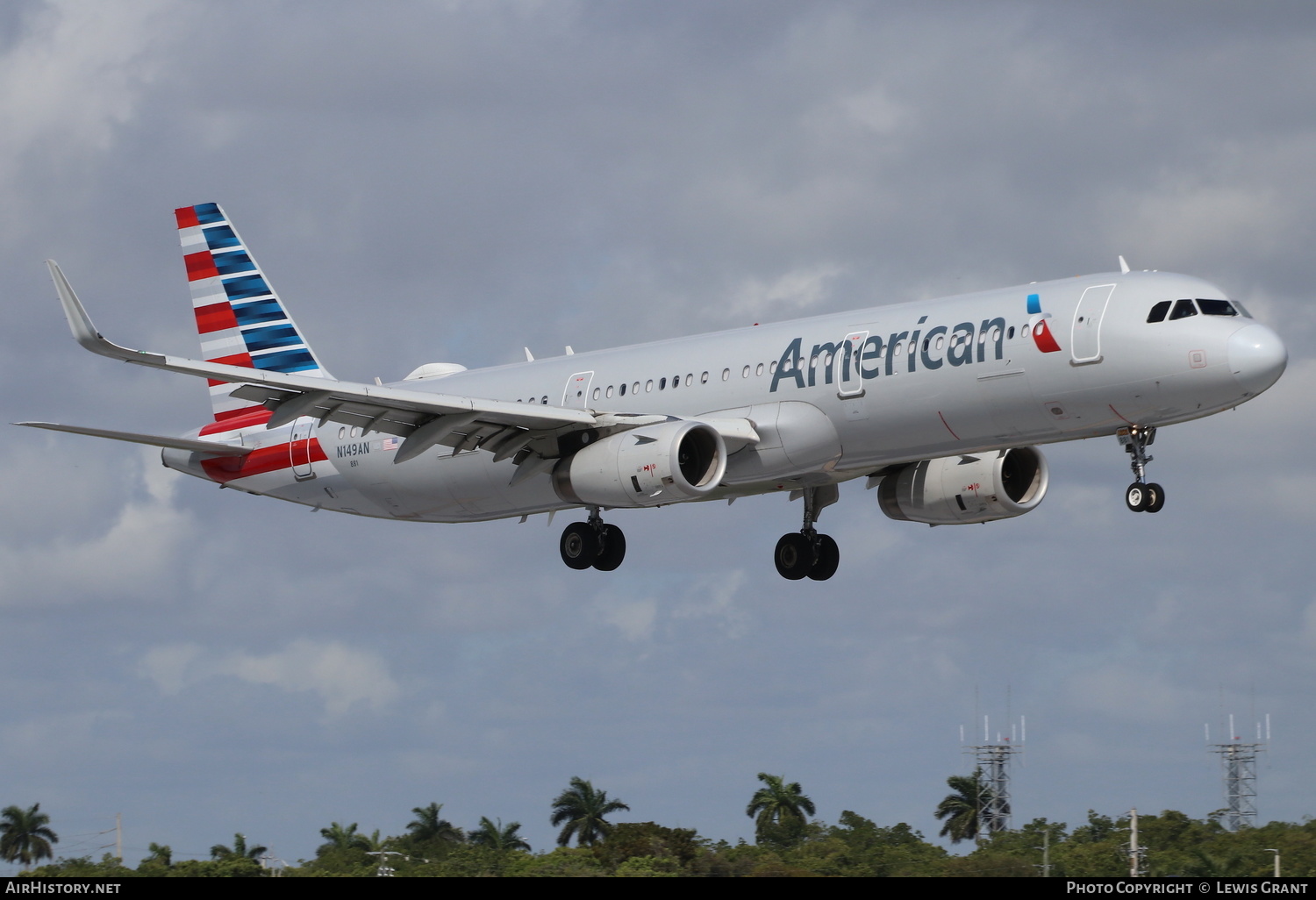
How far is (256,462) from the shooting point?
164 ft

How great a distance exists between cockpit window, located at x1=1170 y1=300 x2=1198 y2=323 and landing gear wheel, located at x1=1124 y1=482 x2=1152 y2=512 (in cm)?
352

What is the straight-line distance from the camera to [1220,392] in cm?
3516

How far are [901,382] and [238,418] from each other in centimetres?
2114

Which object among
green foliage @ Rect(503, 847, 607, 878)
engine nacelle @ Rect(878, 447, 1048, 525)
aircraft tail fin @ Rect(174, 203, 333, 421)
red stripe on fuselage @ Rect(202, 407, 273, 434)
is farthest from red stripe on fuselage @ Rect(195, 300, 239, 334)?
green foliage @ Rect(503, 847, 607, 878)

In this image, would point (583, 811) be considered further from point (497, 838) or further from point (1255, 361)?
point (1255, 361)

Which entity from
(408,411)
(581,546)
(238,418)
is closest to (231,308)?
(238,418)

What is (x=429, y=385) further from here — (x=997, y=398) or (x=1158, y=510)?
(x=1158, y=510)

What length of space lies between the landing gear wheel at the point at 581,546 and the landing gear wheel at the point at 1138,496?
1403cm

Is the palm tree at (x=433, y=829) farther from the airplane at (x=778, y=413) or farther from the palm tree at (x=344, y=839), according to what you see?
the airplane at (x=778, y=413)

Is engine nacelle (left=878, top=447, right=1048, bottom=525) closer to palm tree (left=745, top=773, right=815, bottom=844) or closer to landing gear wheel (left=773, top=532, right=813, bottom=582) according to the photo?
landing gear wheel (left=773, top=532, right=813, bottom=582)

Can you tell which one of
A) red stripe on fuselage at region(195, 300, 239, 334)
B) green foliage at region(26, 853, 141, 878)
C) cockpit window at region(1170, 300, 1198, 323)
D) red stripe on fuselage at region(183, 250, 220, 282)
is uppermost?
red stripe on fuselage at region(183, 250, 220, 282)

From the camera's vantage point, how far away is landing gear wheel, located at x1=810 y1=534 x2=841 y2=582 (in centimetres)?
4731

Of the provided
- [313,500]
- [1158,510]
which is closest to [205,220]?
[313,500]

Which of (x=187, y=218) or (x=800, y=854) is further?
(x=800, y=854)
